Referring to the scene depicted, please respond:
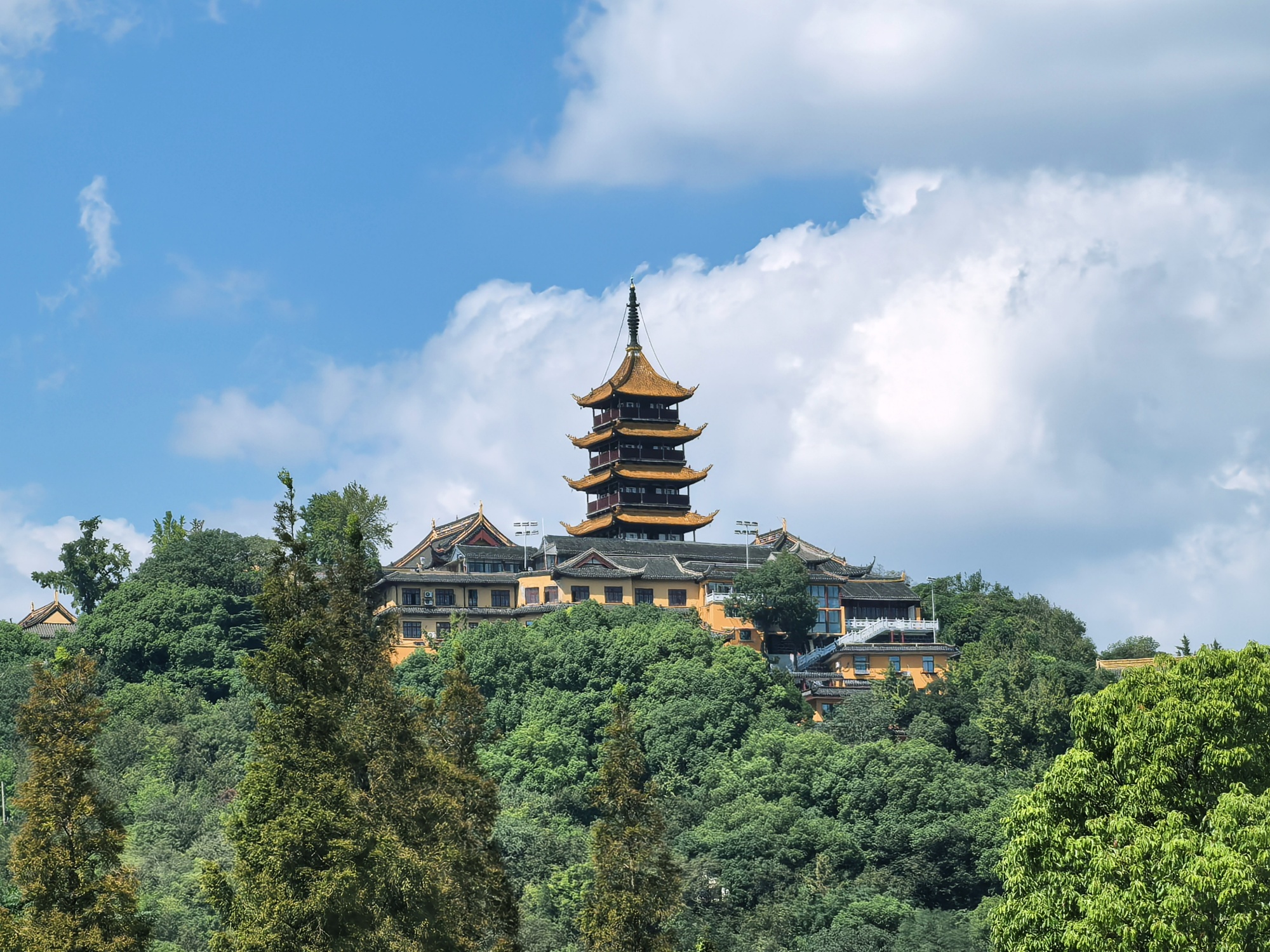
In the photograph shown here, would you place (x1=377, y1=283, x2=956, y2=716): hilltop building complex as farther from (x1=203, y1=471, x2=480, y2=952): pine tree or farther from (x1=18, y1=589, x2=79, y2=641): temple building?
(x1=203, y1=471, x2=480, y2=952): pine tree

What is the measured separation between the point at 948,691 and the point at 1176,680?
142 feet

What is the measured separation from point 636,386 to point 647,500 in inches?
230

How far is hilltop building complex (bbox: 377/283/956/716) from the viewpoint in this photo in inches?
2852

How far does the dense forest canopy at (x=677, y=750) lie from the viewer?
52938 millimetres

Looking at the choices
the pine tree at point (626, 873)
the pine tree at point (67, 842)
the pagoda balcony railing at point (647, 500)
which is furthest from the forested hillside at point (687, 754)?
the pine tree at point (67, 842)

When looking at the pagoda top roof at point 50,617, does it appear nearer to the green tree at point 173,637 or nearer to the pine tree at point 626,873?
the green tree at point 173,637

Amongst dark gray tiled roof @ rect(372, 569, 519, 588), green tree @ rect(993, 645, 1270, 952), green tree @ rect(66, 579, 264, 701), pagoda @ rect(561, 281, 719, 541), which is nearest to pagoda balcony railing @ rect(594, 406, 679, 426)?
pagoda @ rect(561, 281, 719, 541)

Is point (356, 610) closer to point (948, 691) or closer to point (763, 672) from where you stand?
point (763, 672)

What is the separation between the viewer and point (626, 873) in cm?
3125

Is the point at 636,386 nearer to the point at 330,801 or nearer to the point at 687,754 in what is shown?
the point at 687,754

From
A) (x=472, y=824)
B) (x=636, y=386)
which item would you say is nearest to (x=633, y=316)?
(x=636, y=386)

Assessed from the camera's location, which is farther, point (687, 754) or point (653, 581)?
point (653, 581)

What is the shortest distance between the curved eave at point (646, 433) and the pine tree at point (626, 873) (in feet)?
177

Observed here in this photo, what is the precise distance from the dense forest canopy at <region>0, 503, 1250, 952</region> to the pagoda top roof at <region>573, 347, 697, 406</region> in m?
14.1
